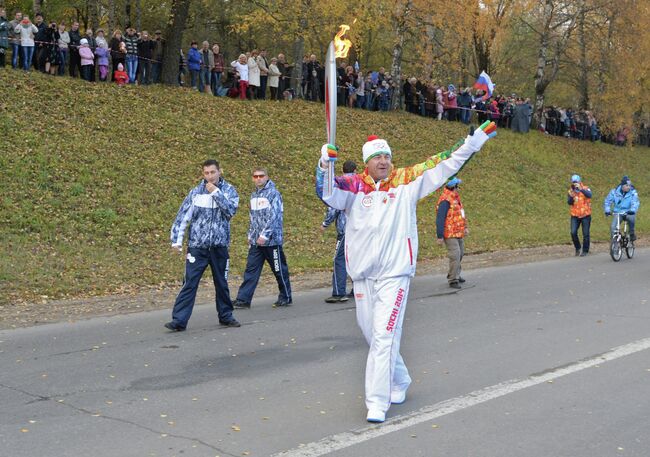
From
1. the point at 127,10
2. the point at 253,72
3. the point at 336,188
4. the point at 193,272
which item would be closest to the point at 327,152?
the point at 336,188

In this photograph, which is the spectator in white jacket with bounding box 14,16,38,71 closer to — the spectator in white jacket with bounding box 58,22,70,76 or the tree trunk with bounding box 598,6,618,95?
the spectator in white jacket with bounding box 58,22,70,76

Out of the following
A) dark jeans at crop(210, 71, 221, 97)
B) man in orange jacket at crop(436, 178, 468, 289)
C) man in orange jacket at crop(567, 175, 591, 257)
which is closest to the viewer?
man in orange jacket at crop(436, 178, 468, 289)

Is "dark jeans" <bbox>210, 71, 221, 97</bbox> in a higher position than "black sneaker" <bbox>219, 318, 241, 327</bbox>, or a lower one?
higher

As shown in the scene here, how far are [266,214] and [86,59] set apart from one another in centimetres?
1375

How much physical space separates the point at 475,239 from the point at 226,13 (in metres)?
23.0

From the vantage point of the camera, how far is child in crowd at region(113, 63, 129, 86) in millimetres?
25672

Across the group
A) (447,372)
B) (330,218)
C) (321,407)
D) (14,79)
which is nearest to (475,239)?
(330,218)

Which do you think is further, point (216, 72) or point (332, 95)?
point (216, 72)

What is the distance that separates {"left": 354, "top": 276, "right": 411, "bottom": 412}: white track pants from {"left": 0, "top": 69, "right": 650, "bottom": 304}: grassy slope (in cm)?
738

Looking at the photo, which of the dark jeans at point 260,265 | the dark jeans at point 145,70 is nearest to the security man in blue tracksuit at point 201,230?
the dark jeans at point 260,265

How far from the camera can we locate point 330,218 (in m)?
13.8

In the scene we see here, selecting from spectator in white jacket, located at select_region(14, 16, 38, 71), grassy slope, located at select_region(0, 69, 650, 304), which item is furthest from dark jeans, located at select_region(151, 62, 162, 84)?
spectator in white jacket, located at select_region(14, 16, 38, 71)

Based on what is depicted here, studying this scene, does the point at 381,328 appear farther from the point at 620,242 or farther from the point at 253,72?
the point at 253,72

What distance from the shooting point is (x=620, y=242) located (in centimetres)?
2014
